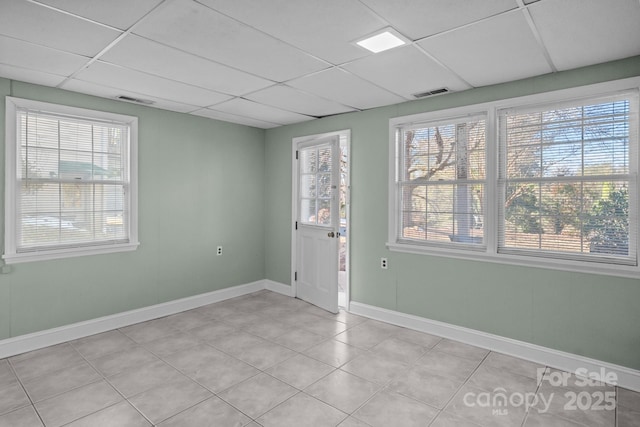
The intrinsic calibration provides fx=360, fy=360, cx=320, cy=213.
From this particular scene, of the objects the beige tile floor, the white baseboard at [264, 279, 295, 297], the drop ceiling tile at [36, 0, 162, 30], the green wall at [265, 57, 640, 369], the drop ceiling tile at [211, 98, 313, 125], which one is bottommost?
the beige tile floor

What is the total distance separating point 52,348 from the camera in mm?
3428

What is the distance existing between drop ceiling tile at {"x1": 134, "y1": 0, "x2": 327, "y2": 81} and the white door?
5.76 feet

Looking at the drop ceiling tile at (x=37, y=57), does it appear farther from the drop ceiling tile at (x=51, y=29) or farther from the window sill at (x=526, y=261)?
the window sill at (x=526, y=261)

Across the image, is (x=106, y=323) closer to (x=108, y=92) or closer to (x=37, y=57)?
(x=108, y=92)

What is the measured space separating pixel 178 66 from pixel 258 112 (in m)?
1.60

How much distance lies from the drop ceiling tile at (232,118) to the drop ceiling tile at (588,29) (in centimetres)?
345

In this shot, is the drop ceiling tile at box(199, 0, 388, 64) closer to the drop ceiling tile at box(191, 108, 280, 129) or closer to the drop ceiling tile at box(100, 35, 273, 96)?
the drop ceiling tile at box(100, 35, 273, 96)

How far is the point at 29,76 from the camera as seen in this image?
10.3 feet

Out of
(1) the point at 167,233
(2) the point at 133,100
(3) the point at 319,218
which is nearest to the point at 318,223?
(3) the point at 319,218

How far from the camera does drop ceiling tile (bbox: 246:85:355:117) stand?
359 centimetres

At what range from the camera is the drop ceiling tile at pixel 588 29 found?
2000mm

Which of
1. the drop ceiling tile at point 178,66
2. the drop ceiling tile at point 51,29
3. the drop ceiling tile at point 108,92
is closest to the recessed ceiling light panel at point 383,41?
the drop ceiling tile at point 178,66

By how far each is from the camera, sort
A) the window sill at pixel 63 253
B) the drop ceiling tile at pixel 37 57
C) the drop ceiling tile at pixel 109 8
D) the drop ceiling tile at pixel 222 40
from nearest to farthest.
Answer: the drop ceiling tile at pixel 109 8
the drop ceiling tile at pixel 222 40
the drop ceiling tile at pixel 37 57
the window sill at pixel 63 253

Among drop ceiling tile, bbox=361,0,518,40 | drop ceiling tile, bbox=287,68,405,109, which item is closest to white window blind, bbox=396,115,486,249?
drop ceiling tile, bbox=287,68,405,109
